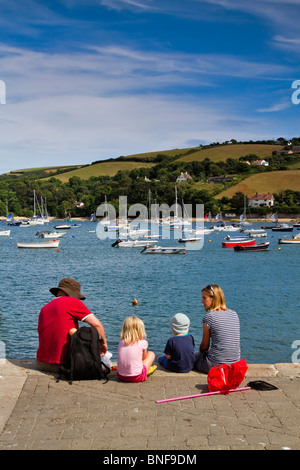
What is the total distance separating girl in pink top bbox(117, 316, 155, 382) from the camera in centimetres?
743

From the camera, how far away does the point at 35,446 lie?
211 inches

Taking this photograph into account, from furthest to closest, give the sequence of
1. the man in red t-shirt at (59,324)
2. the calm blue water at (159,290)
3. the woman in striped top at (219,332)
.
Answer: the calm blue water at (159,290) < the woman in striped top at (219,332) < the man in red t-shirt at (59,324)

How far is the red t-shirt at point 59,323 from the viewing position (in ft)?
25.0

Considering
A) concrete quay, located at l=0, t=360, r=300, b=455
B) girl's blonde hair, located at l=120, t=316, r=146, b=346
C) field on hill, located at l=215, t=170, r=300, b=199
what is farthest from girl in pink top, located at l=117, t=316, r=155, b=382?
field on hill, located at l=215, t=170, r=300, b=199

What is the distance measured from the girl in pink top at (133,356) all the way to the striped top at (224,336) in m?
1.02

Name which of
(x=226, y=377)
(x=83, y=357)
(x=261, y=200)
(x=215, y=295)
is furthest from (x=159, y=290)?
(x=261, y=200)

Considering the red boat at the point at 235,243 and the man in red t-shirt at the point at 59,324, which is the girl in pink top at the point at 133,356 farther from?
the red boat at the point at 235,243

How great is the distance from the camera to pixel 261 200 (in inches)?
6176

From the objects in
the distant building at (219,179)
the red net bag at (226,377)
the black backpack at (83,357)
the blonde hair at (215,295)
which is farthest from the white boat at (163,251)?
the distant building at (219,179)

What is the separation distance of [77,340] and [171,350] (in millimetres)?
1548

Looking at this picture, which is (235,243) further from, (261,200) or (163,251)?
(261,200)

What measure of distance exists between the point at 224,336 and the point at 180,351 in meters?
0.73
